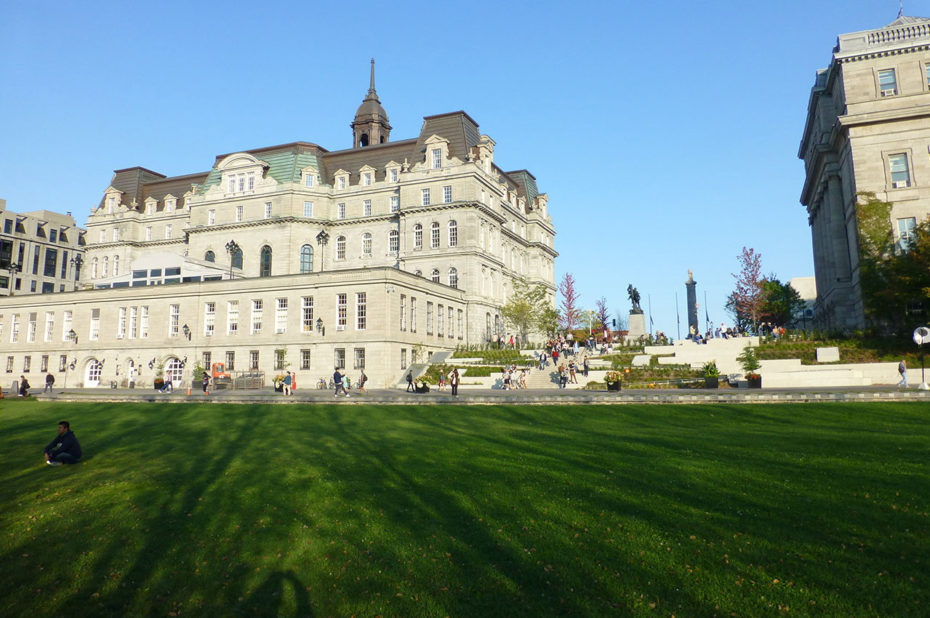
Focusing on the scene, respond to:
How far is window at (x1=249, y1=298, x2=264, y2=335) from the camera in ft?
170

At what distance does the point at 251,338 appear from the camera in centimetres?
5147

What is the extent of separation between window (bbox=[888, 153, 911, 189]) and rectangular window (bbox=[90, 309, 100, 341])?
2814 inches

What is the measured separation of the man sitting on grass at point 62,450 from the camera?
47.5 feet

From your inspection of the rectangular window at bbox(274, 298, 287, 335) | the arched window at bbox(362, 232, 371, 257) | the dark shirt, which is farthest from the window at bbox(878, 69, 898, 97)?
the dark shirt

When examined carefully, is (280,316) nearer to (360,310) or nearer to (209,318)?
(209,318)

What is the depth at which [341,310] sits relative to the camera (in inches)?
1935

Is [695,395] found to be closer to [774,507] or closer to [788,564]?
[774,507]

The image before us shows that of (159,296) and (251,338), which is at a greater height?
(159,296)

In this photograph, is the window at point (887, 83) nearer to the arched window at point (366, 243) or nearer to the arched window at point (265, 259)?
the arched window at point (366, 243)

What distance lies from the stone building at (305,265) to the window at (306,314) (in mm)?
125

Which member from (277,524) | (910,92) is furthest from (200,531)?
(910,92)

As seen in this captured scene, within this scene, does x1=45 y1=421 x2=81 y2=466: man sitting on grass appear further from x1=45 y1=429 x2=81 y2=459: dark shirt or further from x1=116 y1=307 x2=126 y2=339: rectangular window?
x1=116 y1=307 x2=126 y2=339: rectangular window

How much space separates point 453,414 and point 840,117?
37.7 m

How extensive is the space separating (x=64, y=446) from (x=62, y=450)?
11cm
